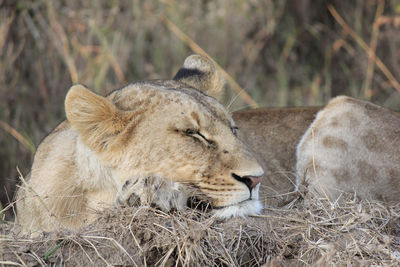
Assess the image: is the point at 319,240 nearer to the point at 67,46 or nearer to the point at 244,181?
the point at 244,181

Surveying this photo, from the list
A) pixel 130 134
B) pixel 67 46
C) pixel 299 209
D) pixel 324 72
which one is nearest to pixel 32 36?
pixel 67 46

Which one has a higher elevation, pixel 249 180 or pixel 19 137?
pixel 249 180

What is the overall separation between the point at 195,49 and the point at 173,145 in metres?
4.68

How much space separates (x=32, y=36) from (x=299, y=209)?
186 inches

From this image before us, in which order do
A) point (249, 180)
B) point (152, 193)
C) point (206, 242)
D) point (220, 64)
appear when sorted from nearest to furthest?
point (206, 242)
point (152, 193)
point (249, 180)
point (220, 64)

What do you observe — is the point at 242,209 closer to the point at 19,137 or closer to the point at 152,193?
the point at 152,193

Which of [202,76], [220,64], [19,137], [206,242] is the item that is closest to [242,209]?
[206,242]

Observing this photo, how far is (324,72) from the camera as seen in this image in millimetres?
8328

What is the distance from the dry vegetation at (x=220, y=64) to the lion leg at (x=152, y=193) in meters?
0.08

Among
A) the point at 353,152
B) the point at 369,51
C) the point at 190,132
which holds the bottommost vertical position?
the point at 369,51

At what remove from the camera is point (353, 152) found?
4.19 m

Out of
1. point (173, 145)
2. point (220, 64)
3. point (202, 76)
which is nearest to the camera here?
point (173, 145)

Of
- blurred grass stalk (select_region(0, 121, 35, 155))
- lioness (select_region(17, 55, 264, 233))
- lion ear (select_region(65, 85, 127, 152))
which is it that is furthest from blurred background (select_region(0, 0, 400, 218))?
lion ear (select_region(65, 85, 127, 152))

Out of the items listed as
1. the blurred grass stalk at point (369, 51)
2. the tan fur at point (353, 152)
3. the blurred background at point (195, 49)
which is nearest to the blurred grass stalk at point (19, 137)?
the blurred background at point (195, 49)
